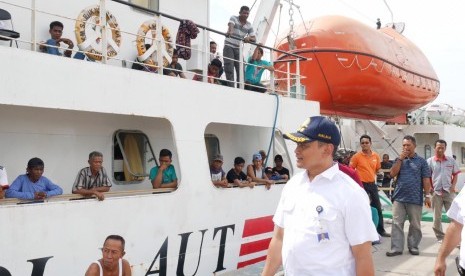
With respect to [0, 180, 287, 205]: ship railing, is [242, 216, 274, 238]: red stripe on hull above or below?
below

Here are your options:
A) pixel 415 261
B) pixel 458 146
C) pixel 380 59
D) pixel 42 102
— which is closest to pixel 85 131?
pixel 42 102

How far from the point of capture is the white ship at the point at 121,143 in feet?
13.5

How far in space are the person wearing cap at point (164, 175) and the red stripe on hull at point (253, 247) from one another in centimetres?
136

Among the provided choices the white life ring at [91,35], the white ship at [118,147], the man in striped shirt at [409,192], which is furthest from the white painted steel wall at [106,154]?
the man in striped shirt at [409,192]

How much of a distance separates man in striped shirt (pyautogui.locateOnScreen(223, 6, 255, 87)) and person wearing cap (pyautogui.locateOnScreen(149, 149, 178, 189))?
226 cm

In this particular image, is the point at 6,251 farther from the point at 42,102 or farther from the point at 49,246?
the point at 42,102

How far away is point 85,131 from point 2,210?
73.4 inches

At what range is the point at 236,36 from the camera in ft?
23.9

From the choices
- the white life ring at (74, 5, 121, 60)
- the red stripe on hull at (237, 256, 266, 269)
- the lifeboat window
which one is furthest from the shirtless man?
the red stripe on hull at (237, 256, 266, 269)

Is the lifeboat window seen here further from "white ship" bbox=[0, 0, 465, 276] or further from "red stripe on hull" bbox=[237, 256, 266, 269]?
"red stripe on hull" bbox=[237, 256, 266, 269]

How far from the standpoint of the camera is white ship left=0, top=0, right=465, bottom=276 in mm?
4102

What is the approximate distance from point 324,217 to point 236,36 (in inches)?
215

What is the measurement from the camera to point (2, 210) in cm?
376

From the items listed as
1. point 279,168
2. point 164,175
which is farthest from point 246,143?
point 164,175
